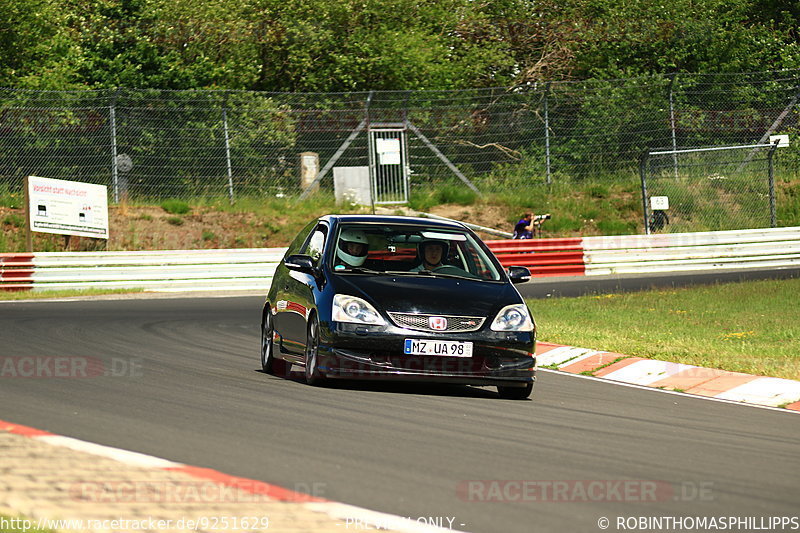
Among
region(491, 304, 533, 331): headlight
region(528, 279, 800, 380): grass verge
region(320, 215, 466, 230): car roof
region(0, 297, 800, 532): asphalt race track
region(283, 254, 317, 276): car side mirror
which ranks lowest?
region(528, 279, 800, 380): grass verge

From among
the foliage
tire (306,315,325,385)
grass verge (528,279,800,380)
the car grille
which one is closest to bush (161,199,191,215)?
the foliage

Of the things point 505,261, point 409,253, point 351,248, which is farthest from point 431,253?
point 505,261

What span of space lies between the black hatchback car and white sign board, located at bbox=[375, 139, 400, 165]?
60.9 ft

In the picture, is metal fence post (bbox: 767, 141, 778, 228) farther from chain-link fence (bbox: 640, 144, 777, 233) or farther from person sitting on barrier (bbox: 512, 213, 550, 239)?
person sitting on barrier (bbox: 512, 213, 550, 239)

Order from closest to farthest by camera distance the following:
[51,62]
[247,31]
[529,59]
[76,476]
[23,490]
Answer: [23,490]
[76,476]
[51,62]
[247,31]
[529,59]

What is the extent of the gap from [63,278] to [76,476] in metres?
19.0

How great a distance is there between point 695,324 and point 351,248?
6907 mm

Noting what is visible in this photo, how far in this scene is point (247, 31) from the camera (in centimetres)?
3594

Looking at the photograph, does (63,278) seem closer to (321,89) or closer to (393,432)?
(321,89)

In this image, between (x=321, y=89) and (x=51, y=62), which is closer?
(x=51, y=62)

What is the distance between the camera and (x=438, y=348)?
959cm

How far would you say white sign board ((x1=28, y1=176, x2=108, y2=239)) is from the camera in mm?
26000

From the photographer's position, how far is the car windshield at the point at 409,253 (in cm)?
1061

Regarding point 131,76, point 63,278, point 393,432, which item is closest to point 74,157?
point 63,278
